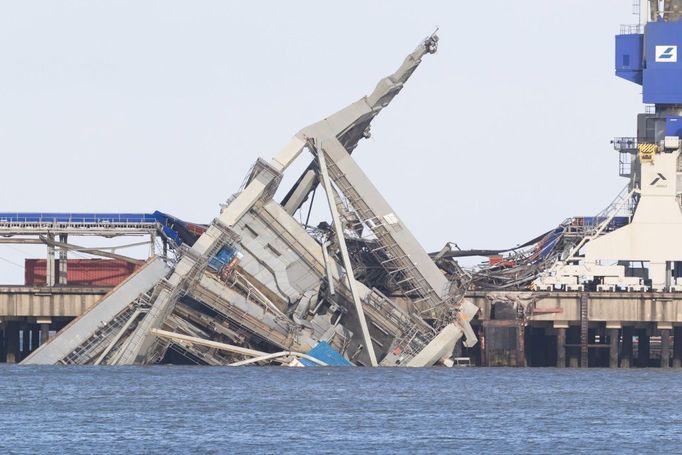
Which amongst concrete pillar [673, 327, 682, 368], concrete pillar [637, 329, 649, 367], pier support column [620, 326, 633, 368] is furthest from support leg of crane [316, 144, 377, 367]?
concrete pillar [637, 329, 649, 367]

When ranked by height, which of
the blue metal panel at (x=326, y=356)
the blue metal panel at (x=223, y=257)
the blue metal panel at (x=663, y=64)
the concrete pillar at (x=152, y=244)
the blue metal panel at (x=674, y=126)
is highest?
the blue metal panel at (x=663, y=64)

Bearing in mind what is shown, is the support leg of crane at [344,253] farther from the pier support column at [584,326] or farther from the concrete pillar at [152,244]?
the pier support column at [584,326]

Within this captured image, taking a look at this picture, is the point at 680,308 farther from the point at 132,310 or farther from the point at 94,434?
the point at 94,434

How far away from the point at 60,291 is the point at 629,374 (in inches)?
1244

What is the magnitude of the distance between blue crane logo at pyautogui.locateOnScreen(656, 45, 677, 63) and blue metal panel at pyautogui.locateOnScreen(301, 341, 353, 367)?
3127cm

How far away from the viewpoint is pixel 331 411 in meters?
99.6

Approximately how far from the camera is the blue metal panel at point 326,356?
401 ft

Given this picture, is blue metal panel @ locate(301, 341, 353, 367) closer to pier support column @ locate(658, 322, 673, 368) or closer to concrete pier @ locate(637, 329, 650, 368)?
pier support column @ locate(658, 322, 673, 368)

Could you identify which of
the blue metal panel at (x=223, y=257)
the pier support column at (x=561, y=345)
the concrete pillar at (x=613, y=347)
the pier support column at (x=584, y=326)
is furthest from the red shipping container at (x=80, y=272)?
the concrete pillar at (x=613, y=347)

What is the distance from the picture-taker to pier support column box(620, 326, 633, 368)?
13800 centimetres

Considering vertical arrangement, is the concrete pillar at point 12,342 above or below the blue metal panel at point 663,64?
below

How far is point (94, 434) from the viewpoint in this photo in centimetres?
9019

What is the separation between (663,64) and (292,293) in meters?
31.8

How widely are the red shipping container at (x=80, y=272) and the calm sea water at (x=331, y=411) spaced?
14.9 meters
